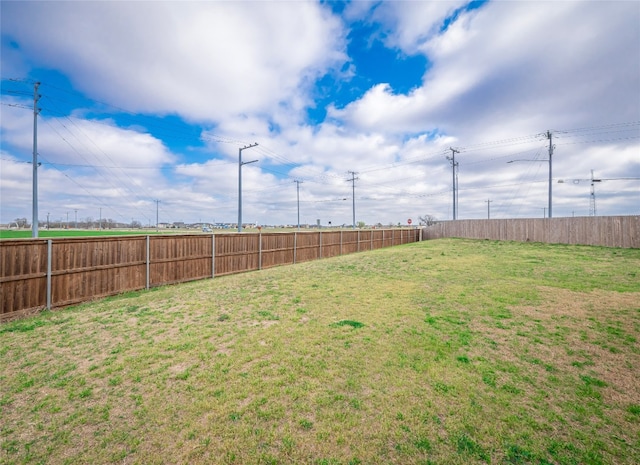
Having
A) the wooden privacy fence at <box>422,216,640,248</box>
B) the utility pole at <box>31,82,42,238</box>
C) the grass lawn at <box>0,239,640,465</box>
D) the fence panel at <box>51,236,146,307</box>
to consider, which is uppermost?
the utility pole at <box>31,82,42,238</box>

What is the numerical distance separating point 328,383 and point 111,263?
26.4ft

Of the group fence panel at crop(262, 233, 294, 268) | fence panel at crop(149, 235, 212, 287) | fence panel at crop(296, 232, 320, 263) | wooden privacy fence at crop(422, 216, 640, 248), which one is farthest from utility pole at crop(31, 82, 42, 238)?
wooden privacy fence at crop(422, 216, 640, 248)

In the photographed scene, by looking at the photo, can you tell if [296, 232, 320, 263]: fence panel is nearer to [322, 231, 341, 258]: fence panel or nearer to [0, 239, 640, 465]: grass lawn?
[322, 231, 341, 258]: fence panel

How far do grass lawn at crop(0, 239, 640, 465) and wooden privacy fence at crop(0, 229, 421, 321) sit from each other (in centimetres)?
66

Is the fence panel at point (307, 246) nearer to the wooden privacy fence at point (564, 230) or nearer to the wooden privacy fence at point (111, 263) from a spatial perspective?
the wooden privacy fence at point (111, 263)

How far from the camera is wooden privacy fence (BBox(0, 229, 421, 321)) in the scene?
638cm

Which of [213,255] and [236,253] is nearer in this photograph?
[213,255]

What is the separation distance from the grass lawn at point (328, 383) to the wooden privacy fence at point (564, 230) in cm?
1498

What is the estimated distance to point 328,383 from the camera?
3.49m

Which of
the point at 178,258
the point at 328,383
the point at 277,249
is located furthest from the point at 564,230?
the point at 178,258

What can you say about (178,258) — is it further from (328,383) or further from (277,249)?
(328,383)

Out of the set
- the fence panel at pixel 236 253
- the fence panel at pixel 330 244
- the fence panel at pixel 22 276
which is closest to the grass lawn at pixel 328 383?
the fence panel at pixel 22 276

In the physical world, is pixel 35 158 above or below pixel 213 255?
above

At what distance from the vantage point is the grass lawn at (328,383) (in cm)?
252
